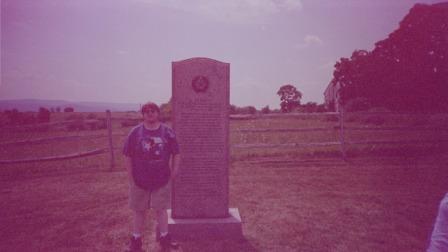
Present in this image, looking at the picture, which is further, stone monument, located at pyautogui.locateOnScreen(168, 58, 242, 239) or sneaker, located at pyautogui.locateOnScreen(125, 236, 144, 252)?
stone monument, located at pyautogui.locateOnScreen(168, 58, 242, 239)

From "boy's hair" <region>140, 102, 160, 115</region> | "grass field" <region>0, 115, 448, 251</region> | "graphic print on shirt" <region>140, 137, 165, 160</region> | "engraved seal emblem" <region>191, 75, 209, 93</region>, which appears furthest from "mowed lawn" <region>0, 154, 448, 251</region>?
"engraved seal emblem" <region>191, 75, 209, 93</region>

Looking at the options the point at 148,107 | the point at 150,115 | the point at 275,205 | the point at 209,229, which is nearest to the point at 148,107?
the point at 148,107

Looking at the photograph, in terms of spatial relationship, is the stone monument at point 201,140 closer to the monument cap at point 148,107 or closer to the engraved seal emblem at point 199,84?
the engraved seal emblem at point 199,84

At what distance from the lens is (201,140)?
4.90 m

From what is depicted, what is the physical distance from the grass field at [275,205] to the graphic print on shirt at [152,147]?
4.15 feet

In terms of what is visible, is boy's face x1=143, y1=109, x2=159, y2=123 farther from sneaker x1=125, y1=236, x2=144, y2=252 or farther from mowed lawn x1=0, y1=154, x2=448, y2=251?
mowed lawn x1=0, y1=154, x2=448, y2=251

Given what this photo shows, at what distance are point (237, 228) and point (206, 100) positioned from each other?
193 centimetres

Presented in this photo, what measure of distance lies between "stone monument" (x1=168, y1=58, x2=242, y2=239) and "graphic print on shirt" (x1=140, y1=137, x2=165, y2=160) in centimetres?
80

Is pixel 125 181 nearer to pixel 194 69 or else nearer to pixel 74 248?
pixel 74 248

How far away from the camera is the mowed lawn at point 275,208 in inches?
177

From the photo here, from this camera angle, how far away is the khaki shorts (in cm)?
414

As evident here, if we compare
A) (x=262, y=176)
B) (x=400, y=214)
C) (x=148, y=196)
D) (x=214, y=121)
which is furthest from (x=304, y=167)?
(x=148, y=196)

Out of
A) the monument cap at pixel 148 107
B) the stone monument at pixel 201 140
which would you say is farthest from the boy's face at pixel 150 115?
the stone monument at pixel 201 140

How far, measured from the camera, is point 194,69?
4.85 metres
